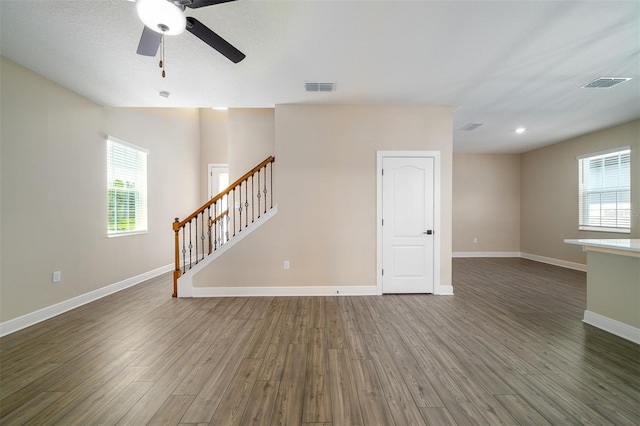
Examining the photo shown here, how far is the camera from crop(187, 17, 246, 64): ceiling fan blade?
1.75m

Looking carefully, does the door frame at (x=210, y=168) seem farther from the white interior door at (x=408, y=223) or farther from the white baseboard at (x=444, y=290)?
the white baseboard at (x=444, y=290)

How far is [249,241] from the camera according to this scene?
3.97m

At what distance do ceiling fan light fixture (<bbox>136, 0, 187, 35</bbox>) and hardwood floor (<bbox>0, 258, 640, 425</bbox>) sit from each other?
248cm

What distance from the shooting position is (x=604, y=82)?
3.26 metres

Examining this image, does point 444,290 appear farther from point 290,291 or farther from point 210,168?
point 210,168

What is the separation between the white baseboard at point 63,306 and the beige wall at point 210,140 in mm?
2615

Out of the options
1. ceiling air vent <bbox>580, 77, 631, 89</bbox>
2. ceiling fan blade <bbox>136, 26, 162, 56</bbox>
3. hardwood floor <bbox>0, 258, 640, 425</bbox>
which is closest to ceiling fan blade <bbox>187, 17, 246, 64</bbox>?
ceiling fan blade <bbox>136, 26, 162, 56</bbox>

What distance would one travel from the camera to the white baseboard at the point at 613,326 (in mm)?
2521

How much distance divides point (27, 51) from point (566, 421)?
552 cm

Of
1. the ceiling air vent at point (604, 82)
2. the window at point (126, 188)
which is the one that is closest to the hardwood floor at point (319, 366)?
the window at point (126, 188)


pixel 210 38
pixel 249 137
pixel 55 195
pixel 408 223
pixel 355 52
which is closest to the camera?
pixel 210 38

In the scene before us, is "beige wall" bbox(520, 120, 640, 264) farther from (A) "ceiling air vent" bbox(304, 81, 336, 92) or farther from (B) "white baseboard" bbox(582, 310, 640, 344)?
(A) "ceiling air vent" bbox(304, 81, 336, 92)

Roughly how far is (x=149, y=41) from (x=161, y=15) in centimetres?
49

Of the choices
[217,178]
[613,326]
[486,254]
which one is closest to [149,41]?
[217,178]
